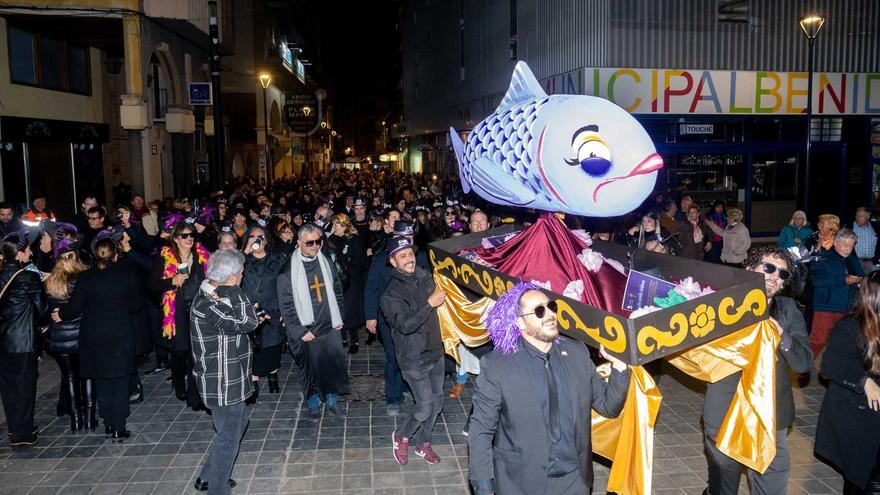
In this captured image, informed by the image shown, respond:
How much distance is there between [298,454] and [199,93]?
14.3 m

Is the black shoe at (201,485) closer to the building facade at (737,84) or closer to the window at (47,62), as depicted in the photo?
the building facade at (737,84)

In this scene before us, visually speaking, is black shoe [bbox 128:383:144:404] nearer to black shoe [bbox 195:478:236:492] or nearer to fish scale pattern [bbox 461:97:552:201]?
black shoe [bbox 195:478:236:492]

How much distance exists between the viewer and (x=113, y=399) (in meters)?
6.61

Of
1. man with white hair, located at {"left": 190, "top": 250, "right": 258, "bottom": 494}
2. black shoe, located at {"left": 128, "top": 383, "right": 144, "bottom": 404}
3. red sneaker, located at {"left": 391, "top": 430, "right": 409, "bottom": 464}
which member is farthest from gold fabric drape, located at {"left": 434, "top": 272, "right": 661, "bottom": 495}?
black shoe, located at {"left": 128, "top": 383, "right": 144, "bottom": 404}

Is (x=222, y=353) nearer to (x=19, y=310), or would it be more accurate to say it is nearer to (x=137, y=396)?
(x=19, y=310)

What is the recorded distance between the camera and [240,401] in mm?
5316

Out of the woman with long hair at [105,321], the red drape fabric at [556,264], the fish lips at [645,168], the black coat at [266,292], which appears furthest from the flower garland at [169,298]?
the fish lips at [645,168]

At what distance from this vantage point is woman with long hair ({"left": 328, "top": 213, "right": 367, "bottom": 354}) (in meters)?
9.13

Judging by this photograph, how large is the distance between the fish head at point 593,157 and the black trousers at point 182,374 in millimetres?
4372

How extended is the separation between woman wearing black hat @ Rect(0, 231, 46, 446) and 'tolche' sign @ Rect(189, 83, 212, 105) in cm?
1253

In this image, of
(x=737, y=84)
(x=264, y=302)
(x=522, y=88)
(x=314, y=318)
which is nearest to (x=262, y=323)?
(x=264, y=302)

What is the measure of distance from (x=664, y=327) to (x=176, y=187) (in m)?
20.3

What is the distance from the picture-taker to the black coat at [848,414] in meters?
4.38

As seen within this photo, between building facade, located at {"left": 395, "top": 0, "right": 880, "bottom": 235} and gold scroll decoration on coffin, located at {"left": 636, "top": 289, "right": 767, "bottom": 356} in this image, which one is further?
building facade, located at {"left": 395, "top": 0, "right": 880, "bottom": 235}
